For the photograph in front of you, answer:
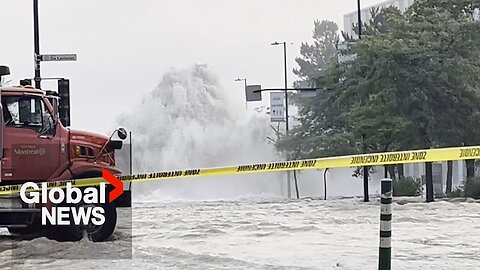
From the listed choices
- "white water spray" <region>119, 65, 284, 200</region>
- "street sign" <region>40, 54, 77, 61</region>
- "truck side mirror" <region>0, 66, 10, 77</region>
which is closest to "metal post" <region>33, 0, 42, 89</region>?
"street sign" <region>40, 54, 77, 61</region>

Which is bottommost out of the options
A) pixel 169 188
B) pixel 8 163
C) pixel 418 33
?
pixel 169 188

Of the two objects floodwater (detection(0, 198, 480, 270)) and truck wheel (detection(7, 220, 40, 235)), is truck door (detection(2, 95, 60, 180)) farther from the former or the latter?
floodwater (detection(0, 198, 480, 270))

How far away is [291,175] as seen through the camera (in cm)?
5778

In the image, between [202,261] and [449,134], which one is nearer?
[202,261]

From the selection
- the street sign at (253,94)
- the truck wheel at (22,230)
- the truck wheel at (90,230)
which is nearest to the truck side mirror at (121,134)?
the truck wheel at (90,230)

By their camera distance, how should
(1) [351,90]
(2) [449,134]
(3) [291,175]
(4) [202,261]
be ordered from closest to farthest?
(4) [202,261] → (2) [449,134] → (1) [351,90] → (3) [291,175]

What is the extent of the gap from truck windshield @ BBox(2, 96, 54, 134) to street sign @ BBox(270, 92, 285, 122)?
3756 cm

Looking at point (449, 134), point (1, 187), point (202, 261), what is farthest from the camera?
point (449, 134)

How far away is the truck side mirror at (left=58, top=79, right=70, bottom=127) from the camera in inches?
582

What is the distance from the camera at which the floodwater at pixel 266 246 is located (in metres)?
10.7

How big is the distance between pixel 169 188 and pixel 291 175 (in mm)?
10661

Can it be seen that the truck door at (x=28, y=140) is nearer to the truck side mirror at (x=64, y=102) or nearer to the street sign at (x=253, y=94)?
the truck side mirror at (x=64, y=102)

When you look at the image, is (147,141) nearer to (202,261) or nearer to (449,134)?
(449,134)

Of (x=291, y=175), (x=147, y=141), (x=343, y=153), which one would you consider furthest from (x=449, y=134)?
(x=147, y=141)
